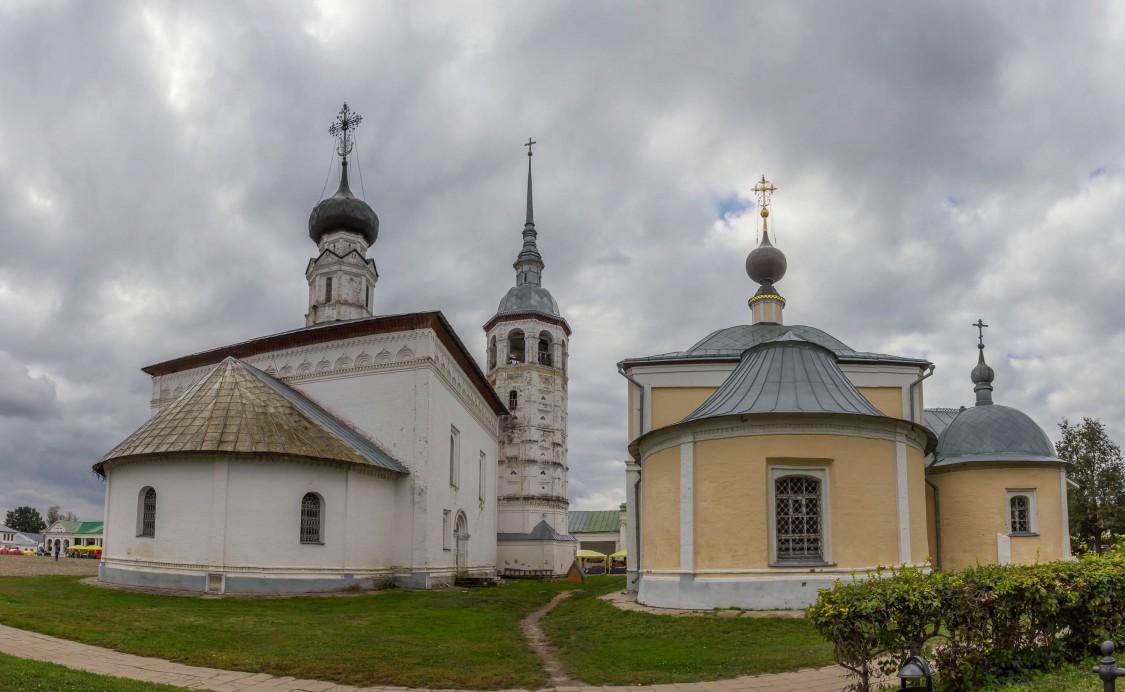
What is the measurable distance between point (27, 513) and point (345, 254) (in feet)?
304

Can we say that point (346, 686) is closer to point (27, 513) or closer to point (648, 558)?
point (648, 558)

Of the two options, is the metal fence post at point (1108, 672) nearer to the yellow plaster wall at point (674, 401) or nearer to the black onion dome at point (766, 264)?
the yellow plaster wall at point (674, 401)

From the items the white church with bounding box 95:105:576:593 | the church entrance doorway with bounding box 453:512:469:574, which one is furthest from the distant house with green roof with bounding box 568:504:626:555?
the church entrance doorway with bounding box 453:512:469:574

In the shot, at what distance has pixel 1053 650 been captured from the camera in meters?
7.77

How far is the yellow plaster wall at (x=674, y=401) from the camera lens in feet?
76.4

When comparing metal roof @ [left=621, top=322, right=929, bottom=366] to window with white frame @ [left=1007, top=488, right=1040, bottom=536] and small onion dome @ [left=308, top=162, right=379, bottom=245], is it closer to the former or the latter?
window with white frame @ [left=1007, top=488, right=1040, bottom=536]

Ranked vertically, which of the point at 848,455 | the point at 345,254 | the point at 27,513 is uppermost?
the point at 345,254

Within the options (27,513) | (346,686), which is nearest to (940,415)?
(346,686)

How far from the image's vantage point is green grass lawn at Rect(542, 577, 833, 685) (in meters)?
9.86

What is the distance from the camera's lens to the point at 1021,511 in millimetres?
22609

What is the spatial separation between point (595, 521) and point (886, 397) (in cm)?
5366

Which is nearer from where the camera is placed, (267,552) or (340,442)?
(267,552)

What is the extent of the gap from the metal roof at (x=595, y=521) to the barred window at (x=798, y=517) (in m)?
57.1

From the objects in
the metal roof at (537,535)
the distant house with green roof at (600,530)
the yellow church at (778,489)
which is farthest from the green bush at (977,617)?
the distant house with green roof at (600,530)
